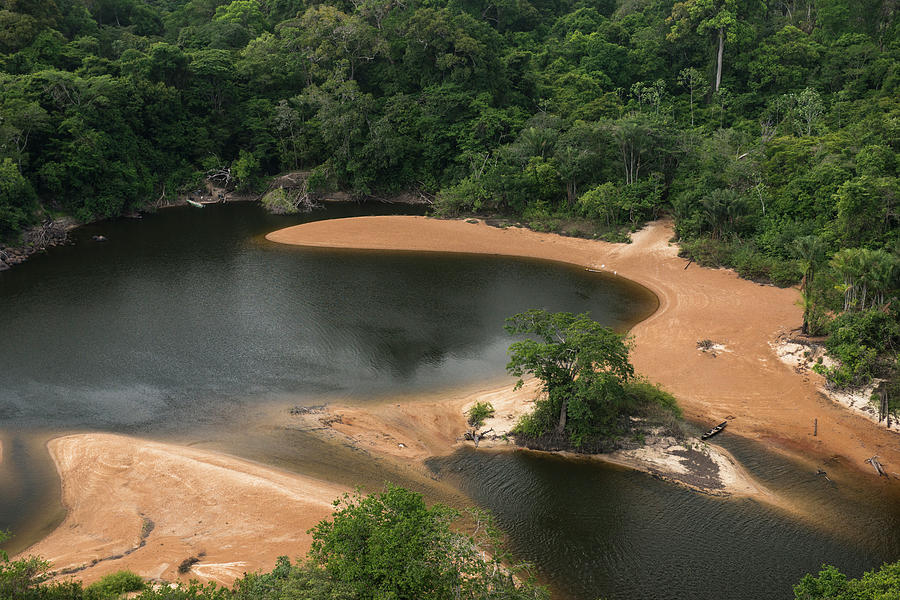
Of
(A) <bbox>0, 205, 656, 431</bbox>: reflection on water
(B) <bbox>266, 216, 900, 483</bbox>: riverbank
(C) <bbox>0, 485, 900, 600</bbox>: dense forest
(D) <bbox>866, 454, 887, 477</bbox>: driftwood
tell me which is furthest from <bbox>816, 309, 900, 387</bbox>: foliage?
(C) <bbox>0, 485, 900, 600</bbox>: dense forest

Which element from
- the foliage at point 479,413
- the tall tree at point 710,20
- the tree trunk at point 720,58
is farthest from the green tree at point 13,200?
the tree trunk at point 720,58

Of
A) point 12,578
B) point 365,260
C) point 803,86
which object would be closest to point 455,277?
point 365,260

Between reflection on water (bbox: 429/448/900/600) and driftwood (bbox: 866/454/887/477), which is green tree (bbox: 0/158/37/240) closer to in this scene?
reflection on water (bbox: 429/448/900/600)

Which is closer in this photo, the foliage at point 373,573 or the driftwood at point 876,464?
the foliage at point 373,573

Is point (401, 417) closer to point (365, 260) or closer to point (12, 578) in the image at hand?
point (12, 578)

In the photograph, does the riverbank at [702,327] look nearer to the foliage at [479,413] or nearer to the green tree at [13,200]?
the foliage at [479,413]

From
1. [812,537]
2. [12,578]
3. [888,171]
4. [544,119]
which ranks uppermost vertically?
[544,119]
